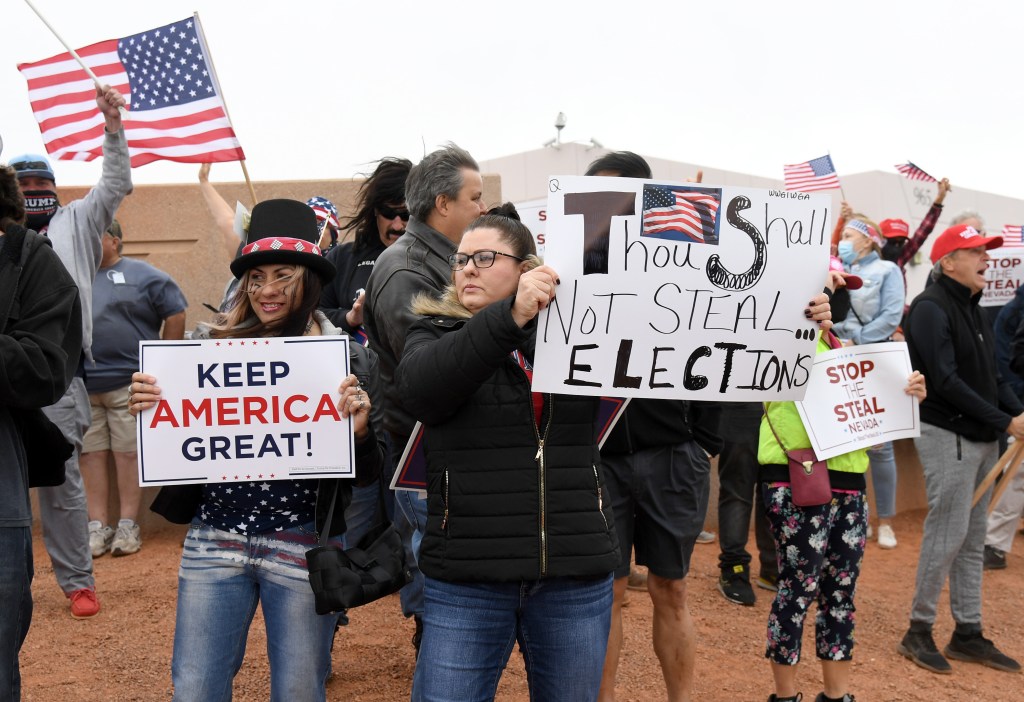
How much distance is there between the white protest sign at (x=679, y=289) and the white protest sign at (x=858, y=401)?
4.27ft

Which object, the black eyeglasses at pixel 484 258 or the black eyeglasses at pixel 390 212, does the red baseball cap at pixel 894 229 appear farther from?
the black eyeglasses at pixel 484 258

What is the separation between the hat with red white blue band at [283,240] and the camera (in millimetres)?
3305

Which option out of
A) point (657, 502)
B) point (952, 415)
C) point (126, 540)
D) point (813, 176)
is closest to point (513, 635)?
point (657, 502)

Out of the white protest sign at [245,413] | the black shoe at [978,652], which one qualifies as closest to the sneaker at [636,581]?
the black shoe at [978,652]

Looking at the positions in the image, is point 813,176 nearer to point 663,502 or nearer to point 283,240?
point 663,502

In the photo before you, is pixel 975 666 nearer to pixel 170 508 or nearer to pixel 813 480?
pixel 813 480

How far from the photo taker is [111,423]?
753 centimetres

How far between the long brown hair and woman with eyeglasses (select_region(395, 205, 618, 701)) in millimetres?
515

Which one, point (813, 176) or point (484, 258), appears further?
point (813, 176)

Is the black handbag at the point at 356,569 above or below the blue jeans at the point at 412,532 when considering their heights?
above

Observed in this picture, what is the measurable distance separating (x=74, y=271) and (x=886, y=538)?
23.1ft

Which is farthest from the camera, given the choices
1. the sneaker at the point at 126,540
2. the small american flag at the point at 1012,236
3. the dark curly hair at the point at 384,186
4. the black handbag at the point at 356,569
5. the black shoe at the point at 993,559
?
the small american flag at the point at 1012,236

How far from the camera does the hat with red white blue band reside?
330 cm

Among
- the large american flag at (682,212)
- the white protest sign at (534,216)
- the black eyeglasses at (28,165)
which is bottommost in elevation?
the white protest sign at (534,216)
